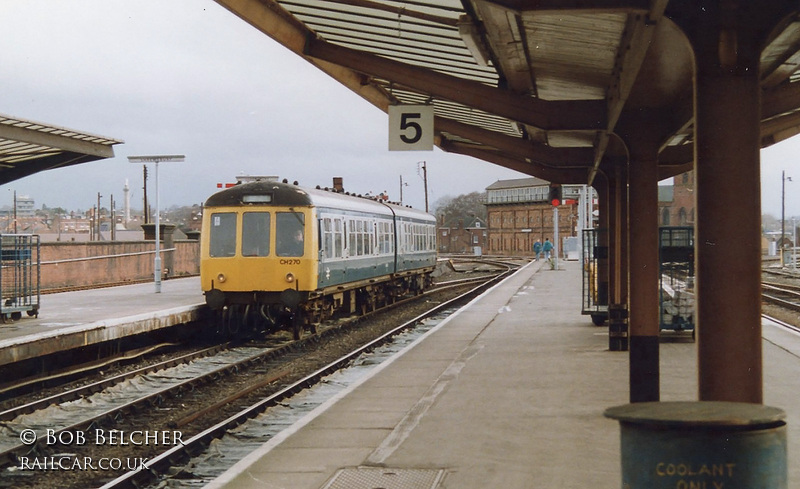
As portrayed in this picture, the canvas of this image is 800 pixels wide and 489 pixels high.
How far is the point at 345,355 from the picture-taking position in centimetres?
1478

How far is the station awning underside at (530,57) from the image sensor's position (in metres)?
7.07

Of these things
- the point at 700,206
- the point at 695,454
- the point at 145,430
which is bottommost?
the point at 145,430

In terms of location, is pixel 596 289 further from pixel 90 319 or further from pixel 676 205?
pixel 676 205

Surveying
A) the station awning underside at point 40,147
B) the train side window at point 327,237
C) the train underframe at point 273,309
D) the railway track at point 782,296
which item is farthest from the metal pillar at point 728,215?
the railway track at point 782,296

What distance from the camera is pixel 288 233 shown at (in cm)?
1623

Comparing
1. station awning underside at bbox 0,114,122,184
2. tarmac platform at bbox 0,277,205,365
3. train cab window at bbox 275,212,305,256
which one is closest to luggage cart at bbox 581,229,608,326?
train cab window at bbox 275,212,305,256

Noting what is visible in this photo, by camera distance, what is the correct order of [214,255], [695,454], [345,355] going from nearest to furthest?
[695,454], [345,355], [214,255]

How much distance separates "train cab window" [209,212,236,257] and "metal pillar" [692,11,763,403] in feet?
39.5

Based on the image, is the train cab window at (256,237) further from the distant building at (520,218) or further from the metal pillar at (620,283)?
the distant building at (520,218)

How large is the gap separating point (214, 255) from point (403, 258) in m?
9.35

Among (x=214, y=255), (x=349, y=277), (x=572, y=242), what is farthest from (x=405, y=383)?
(x=572, y=242)

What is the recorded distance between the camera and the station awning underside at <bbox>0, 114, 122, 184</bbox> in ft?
38.4

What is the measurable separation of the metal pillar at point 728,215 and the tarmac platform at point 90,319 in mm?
8823

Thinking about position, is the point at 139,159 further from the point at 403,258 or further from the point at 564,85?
the point at 564,85
